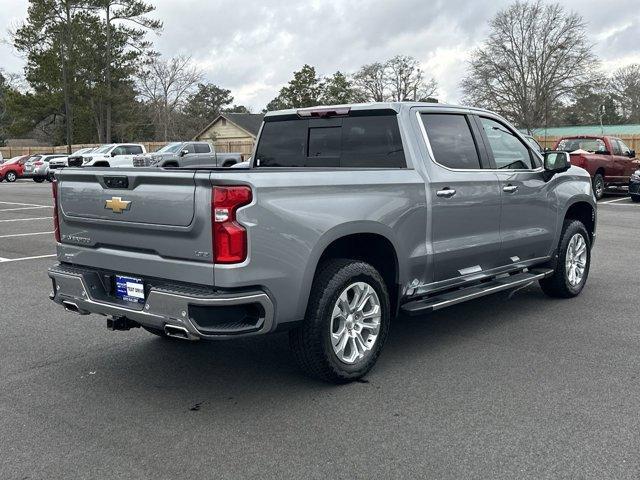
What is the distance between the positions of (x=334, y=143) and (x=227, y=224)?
1.96 meters

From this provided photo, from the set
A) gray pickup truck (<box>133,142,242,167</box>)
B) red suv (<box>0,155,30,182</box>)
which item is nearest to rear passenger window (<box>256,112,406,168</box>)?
gray pickup truck (<box>133,142,242,167</box>)

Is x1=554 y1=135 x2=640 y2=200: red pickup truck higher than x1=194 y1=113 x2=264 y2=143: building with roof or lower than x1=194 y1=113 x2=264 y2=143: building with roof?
lower

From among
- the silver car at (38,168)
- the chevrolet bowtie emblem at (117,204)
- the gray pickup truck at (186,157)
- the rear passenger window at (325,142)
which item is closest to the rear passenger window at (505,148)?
the rear passenger window at (325,142)

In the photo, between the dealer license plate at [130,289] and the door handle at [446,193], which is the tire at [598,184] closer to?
the door handle at [446,193]

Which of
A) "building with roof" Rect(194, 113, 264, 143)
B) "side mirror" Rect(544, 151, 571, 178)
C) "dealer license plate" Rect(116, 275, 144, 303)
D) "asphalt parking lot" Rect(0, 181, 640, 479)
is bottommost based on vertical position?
"asphalt parking lot" Rect(0, 181, 640, 479)

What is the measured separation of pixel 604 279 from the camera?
26.1ft

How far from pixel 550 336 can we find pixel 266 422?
280 cm

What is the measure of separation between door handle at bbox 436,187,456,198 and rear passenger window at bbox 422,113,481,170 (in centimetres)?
22

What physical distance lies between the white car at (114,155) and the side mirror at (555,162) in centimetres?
2808

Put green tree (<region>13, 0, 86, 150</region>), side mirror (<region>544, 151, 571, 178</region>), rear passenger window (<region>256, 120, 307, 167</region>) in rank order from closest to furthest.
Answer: rear passenger window (<region>256, 120, 307, 167</region>) < side mirror (<region>544, 151, 571, 178</region>) < green tree (<region>13, 0, 86, 150</region>)

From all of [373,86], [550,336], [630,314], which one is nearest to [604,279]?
[630,314]

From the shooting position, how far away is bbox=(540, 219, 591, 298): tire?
22.1ft

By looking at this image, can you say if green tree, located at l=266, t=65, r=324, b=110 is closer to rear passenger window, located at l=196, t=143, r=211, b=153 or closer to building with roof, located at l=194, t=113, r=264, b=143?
building with roof, located at l=194, t=113, r=264, b=143

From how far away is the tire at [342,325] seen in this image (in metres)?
4.23
